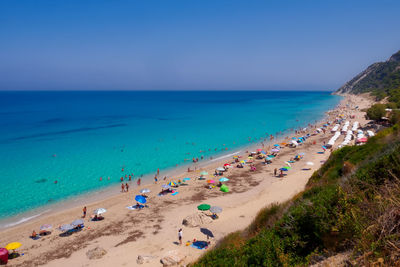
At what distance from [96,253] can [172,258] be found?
176 inches

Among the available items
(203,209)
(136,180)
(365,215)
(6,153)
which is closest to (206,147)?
(136,180)

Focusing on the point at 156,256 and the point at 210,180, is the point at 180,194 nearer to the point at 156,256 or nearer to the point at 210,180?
the point at 210,180

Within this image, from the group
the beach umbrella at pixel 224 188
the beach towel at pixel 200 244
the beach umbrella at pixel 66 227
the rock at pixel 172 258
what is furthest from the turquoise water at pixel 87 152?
the beach towel at pixel 200 244

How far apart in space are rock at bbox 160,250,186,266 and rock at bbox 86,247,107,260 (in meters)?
3.58

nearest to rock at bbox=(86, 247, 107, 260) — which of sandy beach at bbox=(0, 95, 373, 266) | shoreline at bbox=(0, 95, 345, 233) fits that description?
sandy beach at bbox=(0, 95, 373, 266)

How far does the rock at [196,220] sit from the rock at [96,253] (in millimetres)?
5146

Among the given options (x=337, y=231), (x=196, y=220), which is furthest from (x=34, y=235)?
(x=337, y=231)

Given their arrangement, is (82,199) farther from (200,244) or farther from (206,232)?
(200,244)

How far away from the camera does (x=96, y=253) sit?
13.1 meters

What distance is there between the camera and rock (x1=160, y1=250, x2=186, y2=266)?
38.8 feet

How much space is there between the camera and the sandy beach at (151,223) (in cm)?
1319

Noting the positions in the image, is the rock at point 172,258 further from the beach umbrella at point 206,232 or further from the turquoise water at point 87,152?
the turquoise water at point 87,152

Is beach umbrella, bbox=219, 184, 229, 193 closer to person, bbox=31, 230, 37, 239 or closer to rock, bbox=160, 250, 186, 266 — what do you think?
rock, bbox=160, 250, 186, 266

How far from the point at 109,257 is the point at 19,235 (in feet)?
26.1
